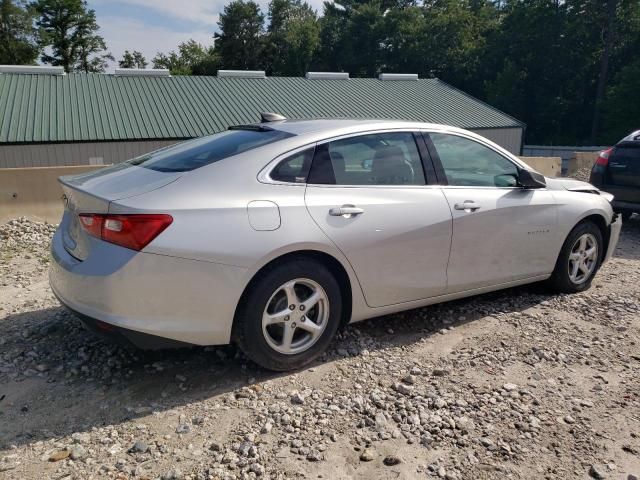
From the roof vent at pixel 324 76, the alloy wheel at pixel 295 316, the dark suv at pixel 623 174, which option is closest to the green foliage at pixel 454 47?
the roof vent at pixel 324 76

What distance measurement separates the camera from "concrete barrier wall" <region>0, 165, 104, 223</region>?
8.11 m

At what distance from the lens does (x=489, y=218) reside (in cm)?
415

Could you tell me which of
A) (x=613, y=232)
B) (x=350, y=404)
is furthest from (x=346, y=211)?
(x=613, y=232)

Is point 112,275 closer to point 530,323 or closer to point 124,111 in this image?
point 530,323

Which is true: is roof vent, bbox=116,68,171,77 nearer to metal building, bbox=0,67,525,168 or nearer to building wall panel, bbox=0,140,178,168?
metal building, bbox=0,67,525,168

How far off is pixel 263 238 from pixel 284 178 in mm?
467

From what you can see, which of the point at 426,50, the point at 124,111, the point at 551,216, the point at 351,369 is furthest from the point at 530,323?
the point at 426,50

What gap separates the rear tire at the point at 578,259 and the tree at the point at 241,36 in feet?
211

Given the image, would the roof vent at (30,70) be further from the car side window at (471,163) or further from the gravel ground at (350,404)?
the car side window at (471,163)

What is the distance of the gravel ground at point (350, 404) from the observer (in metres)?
2.64

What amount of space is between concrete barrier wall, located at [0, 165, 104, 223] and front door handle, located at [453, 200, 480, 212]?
20.7ft

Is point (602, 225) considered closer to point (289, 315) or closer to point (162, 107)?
point (289, 315)

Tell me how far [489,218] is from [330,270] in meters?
1.44

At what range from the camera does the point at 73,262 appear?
3.15 m
